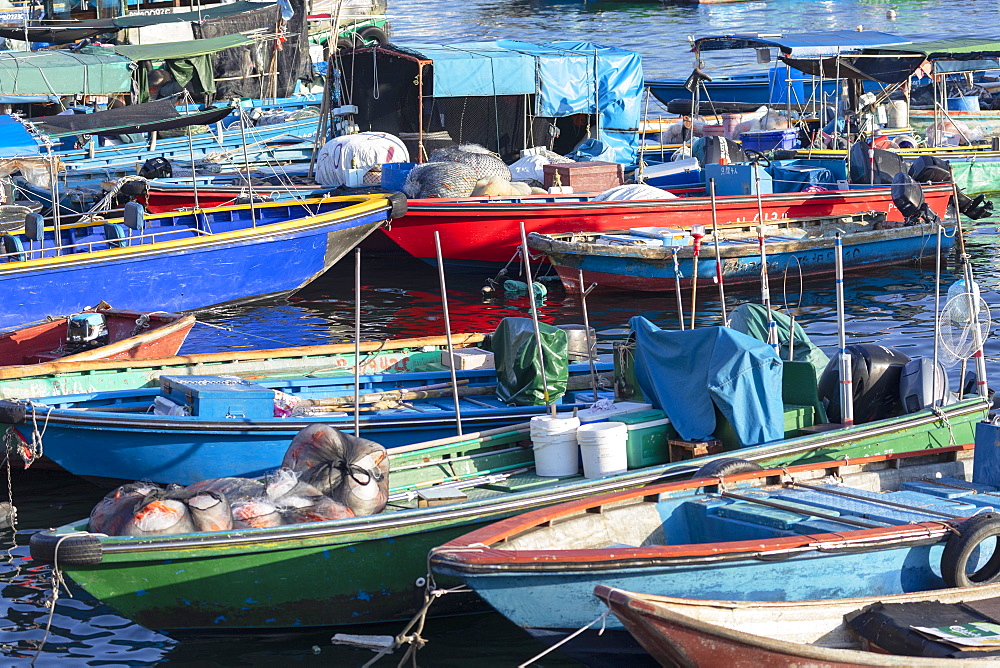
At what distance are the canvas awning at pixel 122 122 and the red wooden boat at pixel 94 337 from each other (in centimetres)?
579

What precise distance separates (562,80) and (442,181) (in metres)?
4.89

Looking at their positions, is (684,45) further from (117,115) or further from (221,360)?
(221,360)

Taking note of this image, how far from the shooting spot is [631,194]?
2012 cm

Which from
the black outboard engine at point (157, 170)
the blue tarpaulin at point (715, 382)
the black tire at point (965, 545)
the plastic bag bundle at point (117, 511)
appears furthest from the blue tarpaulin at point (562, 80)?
the black tire at point (965, 545)

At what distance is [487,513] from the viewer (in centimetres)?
862

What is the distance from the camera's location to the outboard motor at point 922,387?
10500 mm

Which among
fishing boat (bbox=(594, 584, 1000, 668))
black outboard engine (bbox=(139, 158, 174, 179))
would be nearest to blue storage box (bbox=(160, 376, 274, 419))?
fishing boat (bbox=(594, 584, 1000, 668))

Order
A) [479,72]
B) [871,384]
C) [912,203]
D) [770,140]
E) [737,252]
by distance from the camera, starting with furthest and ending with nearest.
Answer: [770,140]
[479,72]
[912,203]
[737,252]
[871,384]

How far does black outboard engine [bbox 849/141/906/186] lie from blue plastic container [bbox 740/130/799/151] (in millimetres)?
3252

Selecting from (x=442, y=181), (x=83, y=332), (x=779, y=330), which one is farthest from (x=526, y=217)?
(x=779, y=330)

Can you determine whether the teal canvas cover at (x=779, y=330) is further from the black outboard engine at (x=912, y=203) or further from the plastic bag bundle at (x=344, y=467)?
the black outboard engine at (x=912, y=203)

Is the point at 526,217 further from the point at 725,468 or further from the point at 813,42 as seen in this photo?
the point at 725,468

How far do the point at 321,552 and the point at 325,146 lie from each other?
1496 cm

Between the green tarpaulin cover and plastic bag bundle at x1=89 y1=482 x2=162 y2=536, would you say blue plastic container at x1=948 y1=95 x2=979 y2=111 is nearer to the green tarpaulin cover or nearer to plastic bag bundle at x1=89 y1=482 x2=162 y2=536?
the green tarpaulin cover
